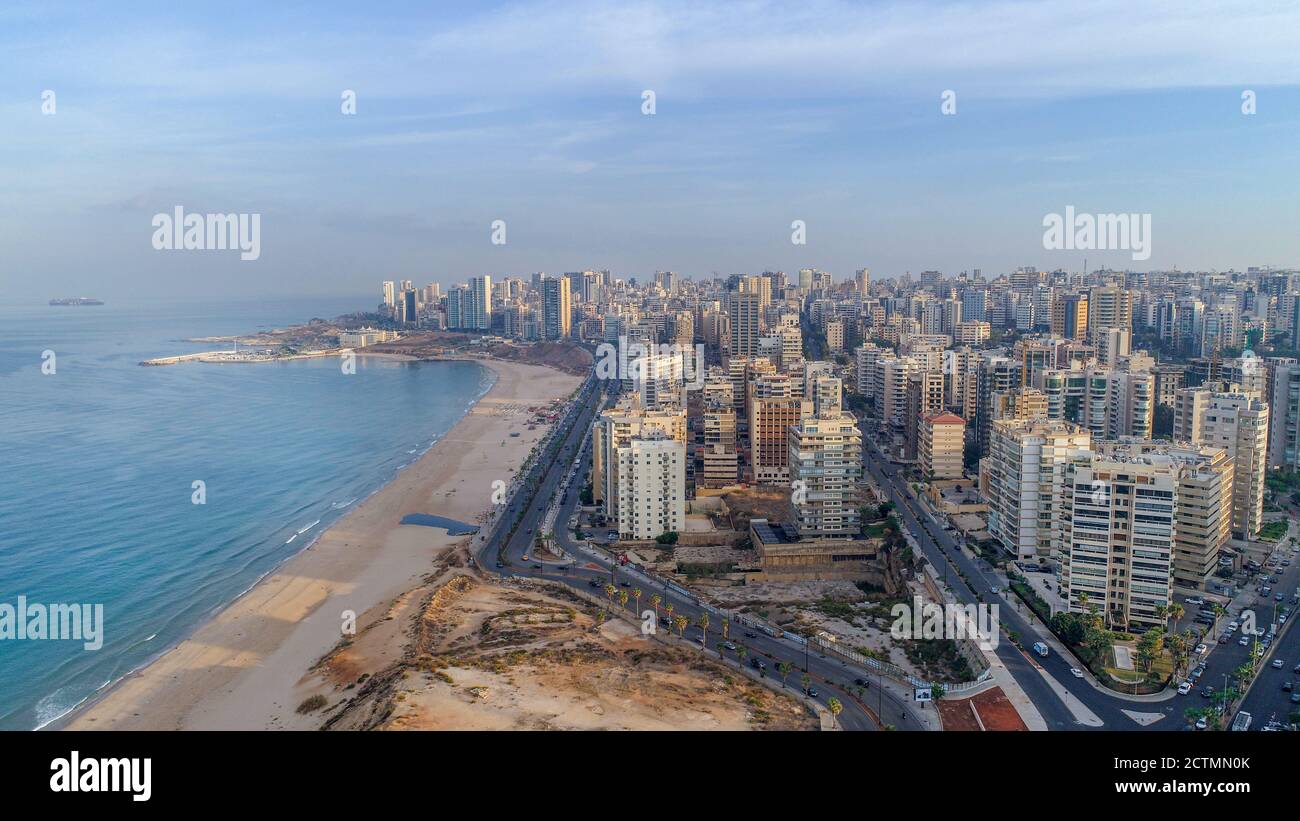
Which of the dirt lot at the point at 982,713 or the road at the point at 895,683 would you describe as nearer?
the dirt lot at the point at 982,713

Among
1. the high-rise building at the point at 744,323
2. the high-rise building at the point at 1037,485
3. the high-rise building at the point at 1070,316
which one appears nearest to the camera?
the high-rise building at the point at 1037,485

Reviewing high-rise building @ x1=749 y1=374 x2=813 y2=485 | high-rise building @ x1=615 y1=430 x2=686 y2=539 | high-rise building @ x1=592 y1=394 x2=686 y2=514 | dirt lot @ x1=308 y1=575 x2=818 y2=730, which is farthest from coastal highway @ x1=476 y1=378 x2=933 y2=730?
high-rise building @ x1=749 y1=374 x2=813 y2=485

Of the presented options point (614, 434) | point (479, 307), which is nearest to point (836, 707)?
point (614, 434)

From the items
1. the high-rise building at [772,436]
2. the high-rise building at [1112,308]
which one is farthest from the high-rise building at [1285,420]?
the high-rise building at [1112,308]

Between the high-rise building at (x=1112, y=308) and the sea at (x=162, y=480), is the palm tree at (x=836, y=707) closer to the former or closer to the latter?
the sea at (x=162, y=480)

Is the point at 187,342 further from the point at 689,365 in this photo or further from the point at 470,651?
the point at 470,651
